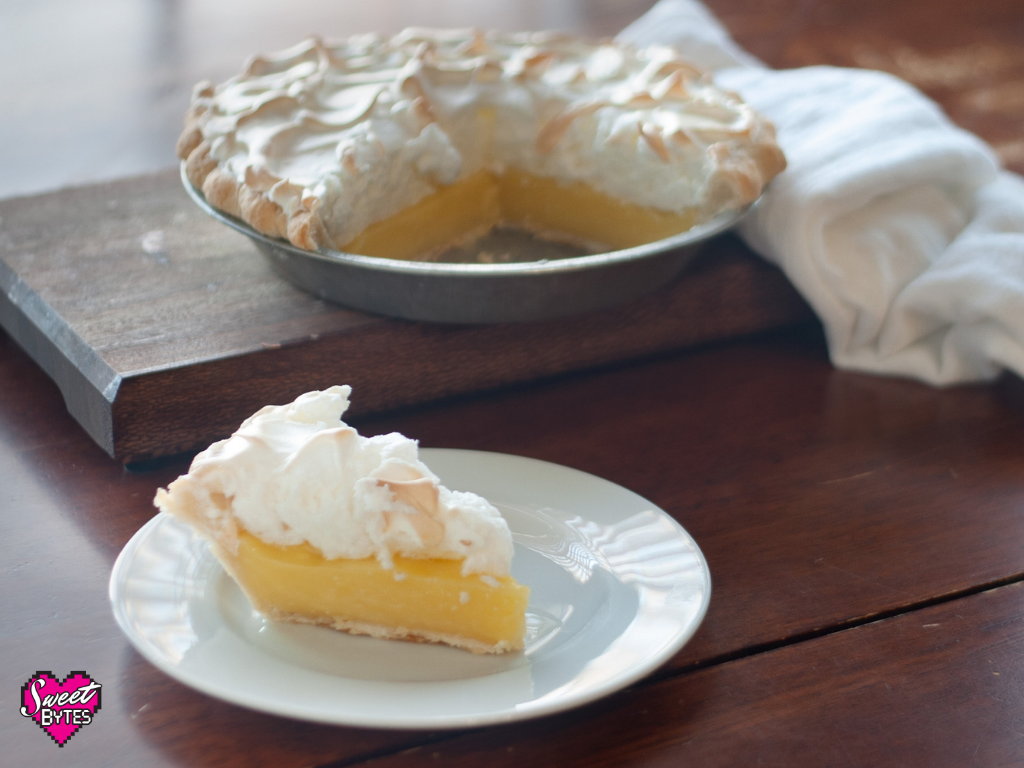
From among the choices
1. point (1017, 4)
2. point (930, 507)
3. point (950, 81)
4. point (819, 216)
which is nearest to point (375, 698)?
point (930, 507)

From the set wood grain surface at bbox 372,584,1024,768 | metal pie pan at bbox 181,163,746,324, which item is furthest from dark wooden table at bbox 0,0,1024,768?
metal pie pan at bbox 181,163,746,324

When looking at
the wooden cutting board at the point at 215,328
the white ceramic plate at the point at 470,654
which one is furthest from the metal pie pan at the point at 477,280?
the white ceramic plate at the point at 470,654

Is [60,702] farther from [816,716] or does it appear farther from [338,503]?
[816,716]

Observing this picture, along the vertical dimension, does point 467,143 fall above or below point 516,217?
above

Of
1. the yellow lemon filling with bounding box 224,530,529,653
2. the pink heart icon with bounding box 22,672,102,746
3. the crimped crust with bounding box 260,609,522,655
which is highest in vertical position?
the yellow lemon filling with bounding box 224,530,529,653

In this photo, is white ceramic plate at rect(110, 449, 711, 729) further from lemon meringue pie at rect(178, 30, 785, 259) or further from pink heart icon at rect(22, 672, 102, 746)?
lemon meringue pie at rect(178, 30, 785, 259)

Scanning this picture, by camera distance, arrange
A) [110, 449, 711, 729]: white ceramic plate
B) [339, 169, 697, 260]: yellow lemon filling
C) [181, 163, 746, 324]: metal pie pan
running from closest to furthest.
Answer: [110, 449, 711, 729]: white ceramic plate → [181, 163, 746, 324]: metal pie pan → [339, 169, 697, 260]: yellow lemon filling

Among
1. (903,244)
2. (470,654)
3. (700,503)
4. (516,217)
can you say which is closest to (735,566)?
(700,503)
